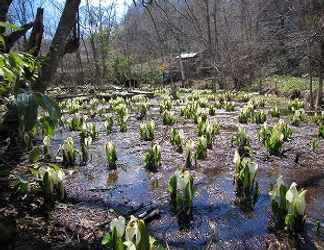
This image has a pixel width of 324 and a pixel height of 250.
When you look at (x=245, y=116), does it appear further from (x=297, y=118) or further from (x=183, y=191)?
(x=183, y=191)

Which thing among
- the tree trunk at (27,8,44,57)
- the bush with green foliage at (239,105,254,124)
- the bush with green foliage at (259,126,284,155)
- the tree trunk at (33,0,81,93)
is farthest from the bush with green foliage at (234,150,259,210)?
the bush with green foliage at (239,105,254,124)

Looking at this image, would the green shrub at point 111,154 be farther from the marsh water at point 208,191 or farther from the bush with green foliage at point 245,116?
the bush with green foliage at point 245,116

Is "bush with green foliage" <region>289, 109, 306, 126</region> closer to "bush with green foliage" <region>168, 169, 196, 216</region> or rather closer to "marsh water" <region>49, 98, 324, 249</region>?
"marsh water" <region>49, 98, 324, 249</region>

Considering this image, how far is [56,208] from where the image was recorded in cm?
394

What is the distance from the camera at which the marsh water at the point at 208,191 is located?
3367 millimetres

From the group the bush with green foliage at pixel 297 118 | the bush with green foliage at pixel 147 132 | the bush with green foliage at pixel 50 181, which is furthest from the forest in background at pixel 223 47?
the bush with green foliage at pixel 50 181

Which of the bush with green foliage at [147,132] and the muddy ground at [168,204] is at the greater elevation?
the bush with green foliage at [147,132]

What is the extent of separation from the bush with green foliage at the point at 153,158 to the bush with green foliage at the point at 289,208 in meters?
2.18

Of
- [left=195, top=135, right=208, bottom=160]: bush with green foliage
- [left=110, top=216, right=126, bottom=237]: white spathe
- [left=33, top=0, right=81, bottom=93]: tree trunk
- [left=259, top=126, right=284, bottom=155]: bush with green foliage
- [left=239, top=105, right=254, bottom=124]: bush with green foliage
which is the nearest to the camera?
[left=110, top=216, right=126, bottom=237]: white spathe

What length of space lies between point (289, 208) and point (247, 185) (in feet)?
Answer: 2.56

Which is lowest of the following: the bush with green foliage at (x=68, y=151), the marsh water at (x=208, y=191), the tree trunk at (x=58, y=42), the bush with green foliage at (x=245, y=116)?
the marsh water at (x=208, y=191)

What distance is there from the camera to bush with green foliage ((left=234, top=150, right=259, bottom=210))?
399cm

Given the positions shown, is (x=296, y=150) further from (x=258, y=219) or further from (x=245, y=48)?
(x=245, y=48)

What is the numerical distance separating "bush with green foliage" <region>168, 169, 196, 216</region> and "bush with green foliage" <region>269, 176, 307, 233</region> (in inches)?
29.2
